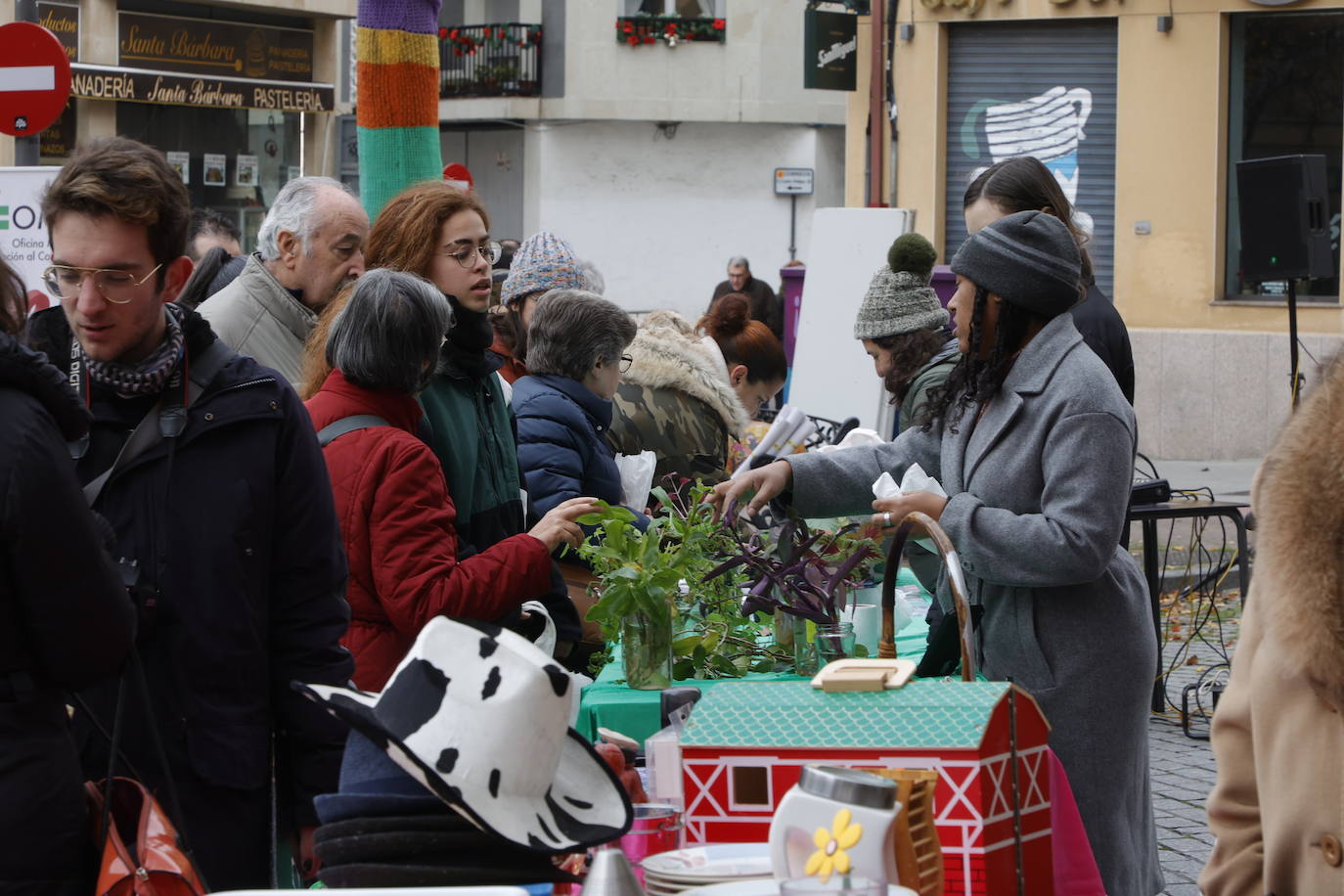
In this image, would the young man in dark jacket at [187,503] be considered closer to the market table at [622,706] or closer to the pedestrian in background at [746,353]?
the market table at [622,706]

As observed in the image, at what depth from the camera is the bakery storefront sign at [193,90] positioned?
21.8 m

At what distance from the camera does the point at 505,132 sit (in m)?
33.2

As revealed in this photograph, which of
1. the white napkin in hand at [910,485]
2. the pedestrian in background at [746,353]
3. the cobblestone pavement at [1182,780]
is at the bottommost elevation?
the cobblestone pavement at [1182,780]

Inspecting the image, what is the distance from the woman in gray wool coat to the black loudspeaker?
8232mm

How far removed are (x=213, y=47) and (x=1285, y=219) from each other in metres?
16.1

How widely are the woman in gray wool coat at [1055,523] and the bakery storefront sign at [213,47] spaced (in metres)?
20.7

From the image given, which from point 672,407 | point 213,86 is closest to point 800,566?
point 672,407

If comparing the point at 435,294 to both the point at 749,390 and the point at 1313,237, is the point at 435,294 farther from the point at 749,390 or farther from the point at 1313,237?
the point at 1313,237

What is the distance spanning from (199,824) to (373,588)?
2.68ft

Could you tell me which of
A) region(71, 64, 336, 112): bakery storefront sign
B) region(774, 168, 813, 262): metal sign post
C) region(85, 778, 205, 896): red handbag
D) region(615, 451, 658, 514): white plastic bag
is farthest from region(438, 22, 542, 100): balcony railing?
region(85, 778, 205, 896): red handbag

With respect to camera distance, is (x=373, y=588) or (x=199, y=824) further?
(x=373, y=588)

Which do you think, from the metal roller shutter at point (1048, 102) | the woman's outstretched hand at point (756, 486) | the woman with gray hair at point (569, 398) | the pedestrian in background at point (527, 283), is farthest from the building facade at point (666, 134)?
the woman's outstretched hand at point (756, 486)

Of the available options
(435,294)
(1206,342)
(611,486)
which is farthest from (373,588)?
(1206,342)

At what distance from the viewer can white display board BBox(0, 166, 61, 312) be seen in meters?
8.88
